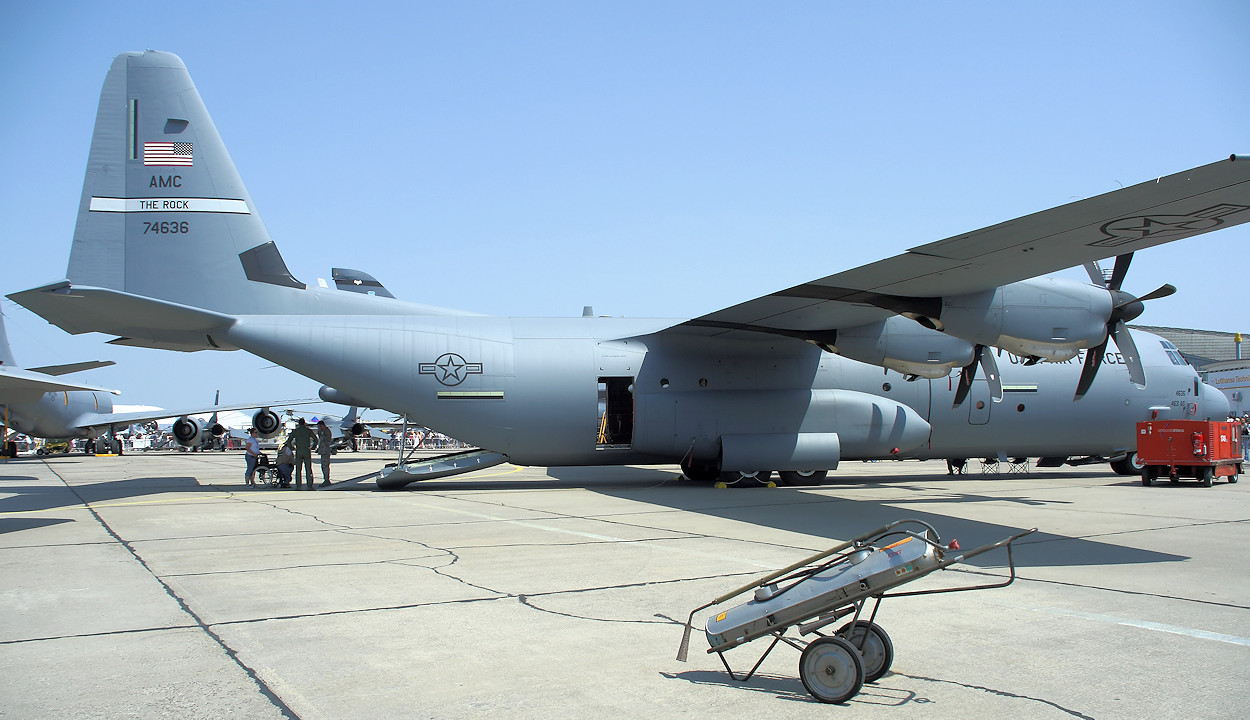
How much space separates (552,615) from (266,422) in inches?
1247

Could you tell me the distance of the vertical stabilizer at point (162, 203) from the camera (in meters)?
14.7

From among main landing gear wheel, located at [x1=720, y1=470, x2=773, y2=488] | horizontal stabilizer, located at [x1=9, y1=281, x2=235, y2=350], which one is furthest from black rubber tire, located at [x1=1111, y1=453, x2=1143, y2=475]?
horizontal stabilizer, located at [x1=9, y1=281, x2=235, y2=350]

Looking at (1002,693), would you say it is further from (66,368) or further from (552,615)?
(66,368)

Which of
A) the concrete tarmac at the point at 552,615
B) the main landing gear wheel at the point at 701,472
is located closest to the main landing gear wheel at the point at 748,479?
the main landing gear wheel at the point at 701,472

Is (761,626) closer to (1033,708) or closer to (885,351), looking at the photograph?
(1033,708)

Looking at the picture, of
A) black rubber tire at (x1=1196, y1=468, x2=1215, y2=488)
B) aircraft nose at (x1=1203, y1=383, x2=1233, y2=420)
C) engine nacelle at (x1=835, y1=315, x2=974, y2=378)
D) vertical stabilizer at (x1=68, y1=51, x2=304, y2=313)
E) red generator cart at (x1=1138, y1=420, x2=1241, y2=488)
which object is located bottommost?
black rubber tire at (x1=1196, y1=468, x2=1215, y2=488)

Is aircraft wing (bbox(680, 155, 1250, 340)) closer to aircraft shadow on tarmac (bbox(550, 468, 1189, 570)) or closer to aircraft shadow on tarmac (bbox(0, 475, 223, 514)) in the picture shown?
aircraft shadow on tarmac (bbox(550, 468, 1189, 570))

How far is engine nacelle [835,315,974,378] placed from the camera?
1430 cm

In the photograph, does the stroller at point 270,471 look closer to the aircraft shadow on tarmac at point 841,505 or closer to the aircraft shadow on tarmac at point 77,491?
the aircraft shadow on tarmac at point 77,491

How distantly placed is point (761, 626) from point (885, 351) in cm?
1108

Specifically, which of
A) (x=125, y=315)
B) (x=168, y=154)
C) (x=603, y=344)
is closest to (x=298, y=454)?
(x=125, y=315)

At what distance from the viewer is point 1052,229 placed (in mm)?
9719

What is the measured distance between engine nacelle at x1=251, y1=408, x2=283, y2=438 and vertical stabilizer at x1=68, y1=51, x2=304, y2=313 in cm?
1925

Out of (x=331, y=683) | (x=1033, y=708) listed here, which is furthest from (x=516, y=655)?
(x=1033, y=708)
